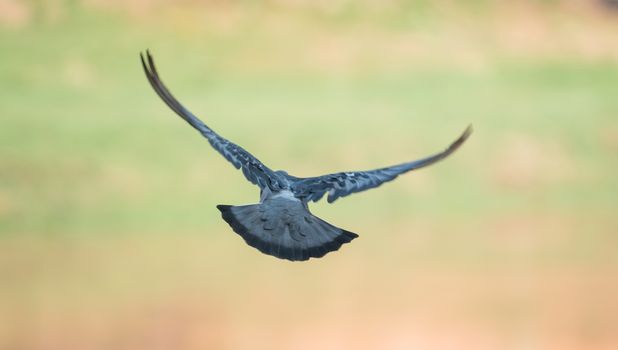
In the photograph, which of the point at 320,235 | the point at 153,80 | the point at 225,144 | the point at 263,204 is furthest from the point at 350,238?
the point at 153,80

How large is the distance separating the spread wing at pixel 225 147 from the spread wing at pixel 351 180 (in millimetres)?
279

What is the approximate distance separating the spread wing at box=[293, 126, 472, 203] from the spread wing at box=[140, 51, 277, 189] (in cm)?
28

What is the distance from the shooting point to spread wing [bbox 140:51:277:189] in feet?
28.1

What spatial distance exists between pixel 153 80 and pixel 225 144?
89 centimetres

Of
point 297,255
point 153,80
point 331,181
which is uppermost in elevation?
point 153,80

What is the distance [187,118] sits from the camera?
864 cm

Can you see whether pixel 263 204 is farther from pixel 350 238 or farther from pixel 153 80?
pixel 153 80

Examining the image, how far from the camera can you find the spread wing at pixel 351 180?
8.59 meters

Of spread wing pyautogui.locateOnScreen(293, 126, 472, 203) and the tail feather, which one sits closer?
the tail feather

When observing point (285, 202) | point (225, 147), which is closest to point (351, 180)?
point (285, 202)

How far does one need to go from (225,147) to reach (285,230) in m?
1.08

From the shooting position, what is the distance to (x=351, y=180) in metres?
8.86

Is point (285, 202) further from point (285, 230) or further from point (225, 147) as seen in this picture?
point (225, 147)

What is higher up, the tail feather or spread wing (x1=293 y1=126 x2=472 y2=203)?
spread wing (x1=293 y1=126 x2=472 y2=203)
